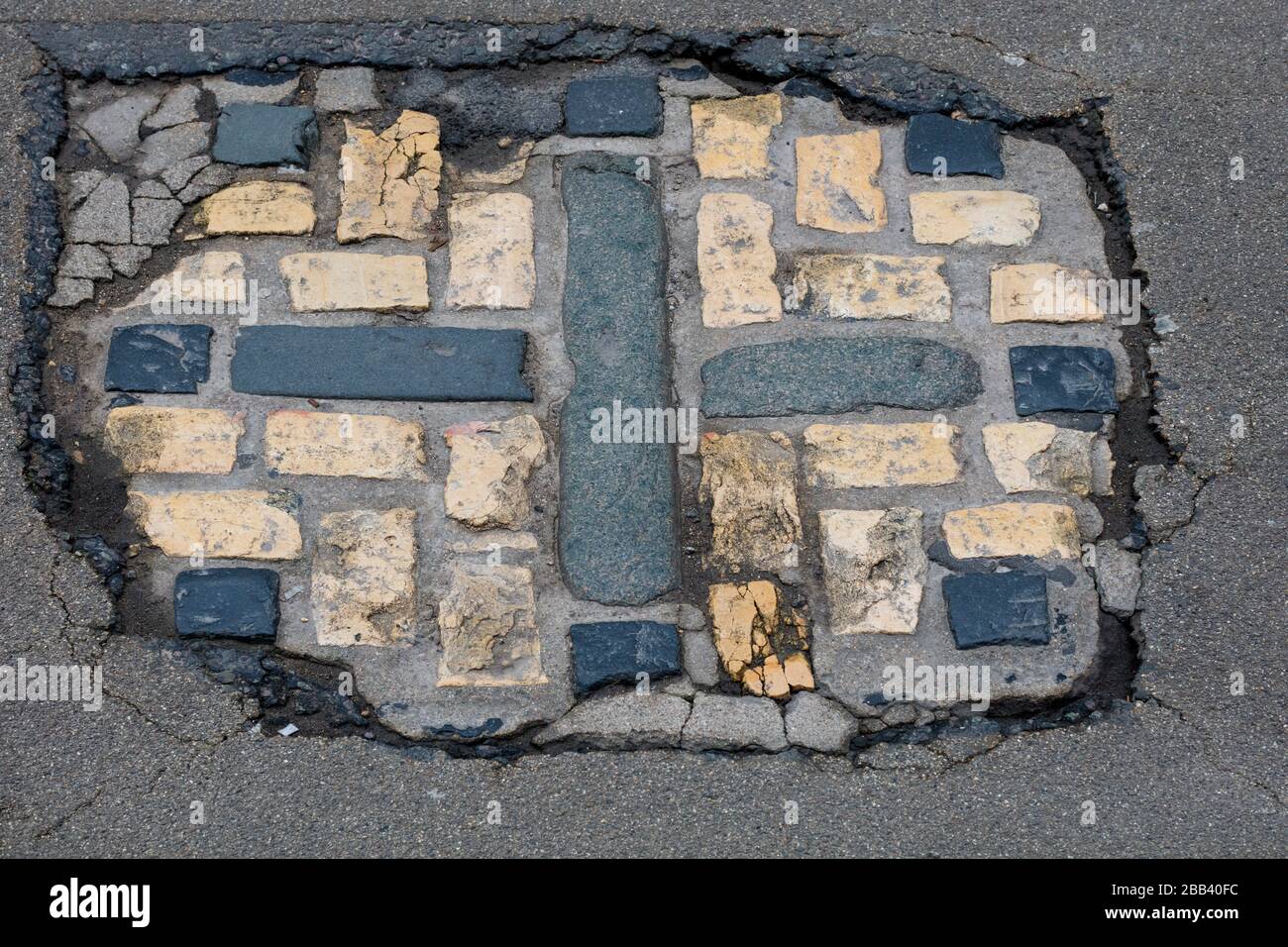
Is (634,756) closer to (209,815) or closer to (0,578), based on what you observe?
(209,815)

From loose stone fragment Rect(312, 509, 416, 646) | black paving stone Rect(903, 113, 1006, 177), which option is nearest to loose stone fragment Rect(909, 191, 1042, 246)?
black paving stone Rect(903, 113, 1006, 177)

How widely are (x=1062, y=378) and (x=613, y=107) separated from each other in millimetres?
1589

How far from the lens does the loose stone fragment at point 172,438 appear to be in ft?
11.0

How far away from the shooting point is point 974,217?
3719mm

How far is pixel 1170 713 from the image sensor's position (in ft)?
10.1

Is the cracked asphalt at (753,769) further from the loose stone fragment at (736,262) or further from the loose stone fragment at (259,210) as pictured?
the loose stone fragment at (736,262)

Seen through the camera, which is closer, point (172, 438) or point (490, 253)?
point (172, 438)

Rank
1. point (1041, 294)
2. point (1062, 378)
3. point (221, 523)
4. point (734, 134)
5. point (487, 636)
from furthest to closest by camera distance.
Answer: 1. point (734, 134)
2. point (1041, 294)
3. point (1062, 378)
4. point (221, 523)
5. point (487, 636)

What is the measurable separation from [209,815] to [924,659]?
1.79 meters

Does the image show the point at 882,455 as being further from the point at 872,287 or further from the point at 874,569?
the point at 872,287

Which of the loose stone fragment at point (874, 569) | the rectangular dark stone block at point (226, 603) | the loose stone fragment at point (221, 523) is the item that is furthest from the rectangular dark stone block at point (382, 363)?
the loose stone fragment at point (874, 569)

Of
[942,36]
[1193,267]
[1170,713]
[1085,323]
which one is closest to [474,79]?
[942,36]

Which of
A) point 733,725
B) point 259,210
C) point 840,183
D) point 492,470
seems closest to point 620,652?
point 733,725

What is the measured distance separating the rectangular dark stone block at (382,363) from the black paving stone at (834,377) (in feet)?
1.90
